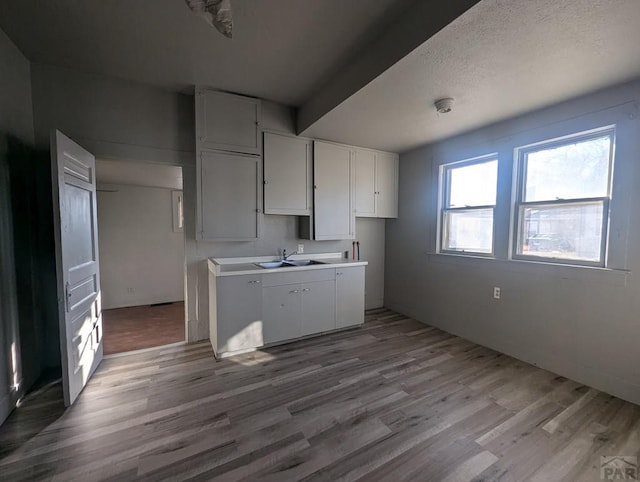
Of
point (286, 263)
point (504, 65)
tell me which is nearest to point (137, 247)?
point (286, 263)

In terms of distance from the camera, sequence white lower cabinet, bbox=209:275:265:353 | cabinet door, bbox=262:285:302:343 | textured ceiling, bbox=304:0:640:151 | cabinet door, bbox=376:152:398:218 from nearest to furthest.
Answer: textured ceiling, bbox=304:0:640:151 < white lower cabinet, bbox=209:275:265:353 < cabinet door, bbox=262:285:302:343 < cabinet door, bbox=376:152:398:218

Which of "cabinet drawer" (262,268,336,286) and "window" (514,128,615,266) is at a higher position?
"window" (514,128,615,266)

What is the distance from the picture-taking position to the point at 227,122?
2.88 m

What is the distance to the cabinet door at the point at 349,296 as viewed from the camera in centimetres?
333

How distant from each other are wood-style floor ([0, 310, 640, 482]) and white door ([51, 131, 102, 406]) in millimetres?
252

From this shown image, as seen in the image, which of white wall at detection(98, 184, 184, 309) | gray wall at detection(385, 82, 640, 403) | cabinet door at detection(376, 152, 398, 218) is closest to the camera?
gray wall at detection(385, 82, 640, 403)

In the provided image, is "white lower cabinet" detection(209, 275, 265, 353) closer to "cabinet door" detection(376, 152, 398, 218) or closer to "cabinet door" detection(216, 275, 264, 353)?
"cabinet door" detection(216, 275, 264, 353)

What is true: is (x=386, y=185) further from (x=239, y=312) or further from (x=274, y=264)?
(x=239, y=312)

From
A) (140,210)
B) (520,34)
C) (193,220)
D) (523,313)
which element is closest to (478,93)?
(520,34)

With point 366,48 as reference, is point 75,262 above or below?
below

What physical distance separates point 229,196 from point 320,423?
2.27 metres

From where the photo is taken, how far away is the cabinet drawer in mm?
2887

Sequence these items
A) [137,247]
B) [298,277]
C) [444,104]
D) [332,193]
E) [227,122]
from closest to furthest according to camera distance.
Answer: [444,104] < [227,122] < [298,277] < [332,193] < [137,247]

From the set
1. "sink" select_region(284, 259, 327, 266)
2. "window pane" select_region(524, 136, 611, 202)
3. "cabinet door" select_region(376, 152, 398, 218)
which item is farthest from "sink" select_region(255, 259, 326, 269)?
"window pane" select_region(524, 136, 611, 202)
